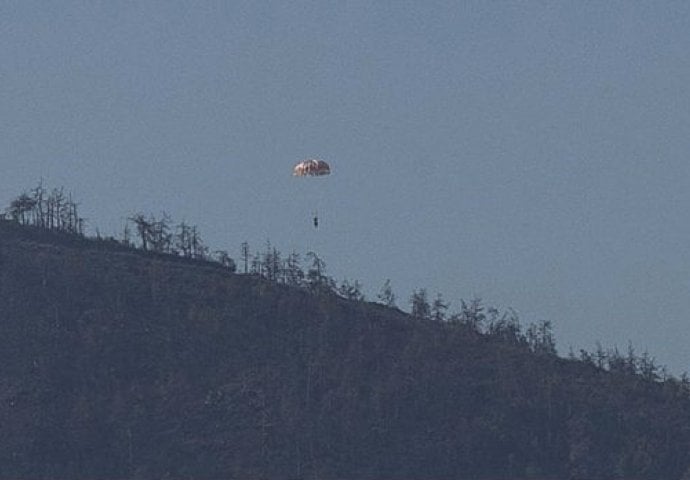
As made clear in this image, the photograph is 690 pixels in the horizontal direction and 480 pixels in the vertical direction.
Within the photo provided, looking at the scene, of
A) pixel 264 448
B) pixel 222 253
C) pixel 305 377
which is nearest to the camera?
pixel 264 448

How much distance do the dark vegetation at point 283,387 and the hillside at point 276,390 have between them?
142 mm

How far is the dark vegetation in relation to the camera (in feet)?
482

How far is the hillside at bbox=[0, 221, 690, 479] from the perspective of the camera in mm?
146750

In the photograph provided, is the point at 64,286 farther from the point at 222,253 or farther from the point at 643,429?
the point at 643,429

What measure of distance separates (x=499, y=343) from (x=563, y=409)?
12126 mm

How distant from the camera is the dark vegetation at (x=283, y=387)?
146875 mm

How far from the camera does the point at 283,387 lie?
155000mm

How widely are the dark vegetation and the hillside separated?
0.14 m

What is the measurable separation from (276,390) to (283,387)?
56cm

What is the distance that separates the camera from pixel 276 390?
15462 cm

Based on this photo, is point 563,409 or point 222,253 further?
point 222,253

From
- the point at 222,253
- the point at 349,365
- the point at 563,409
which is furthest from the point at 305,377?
the point at 222,253

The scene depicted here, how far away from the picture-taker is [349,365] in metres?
159

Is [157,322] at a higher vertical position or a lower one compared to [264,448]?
higher
